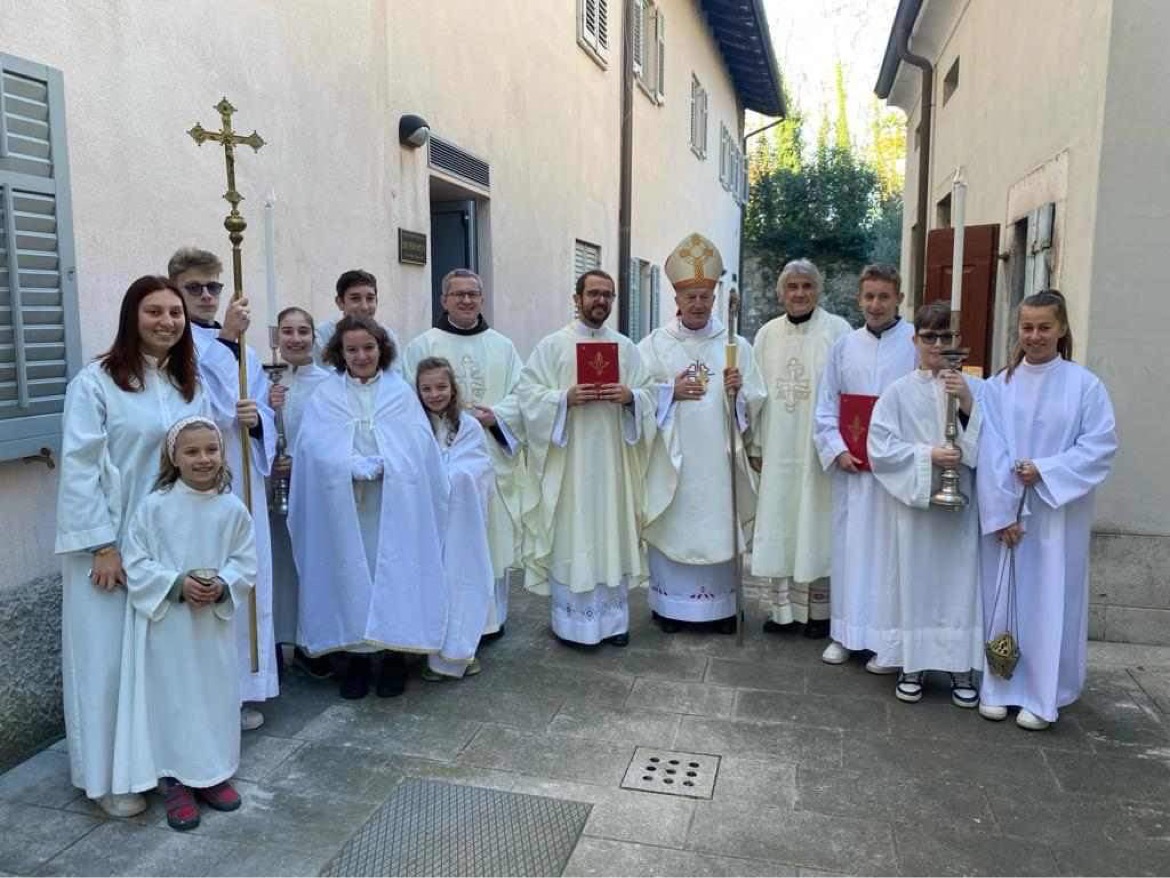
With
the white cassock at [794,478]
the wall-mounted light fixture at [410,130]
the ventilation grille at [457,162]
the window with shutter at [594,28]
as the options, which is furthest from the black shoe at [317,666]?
the window with shutter at [594,28]

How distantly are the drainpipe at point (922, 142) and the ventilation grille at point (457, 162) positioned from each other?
5.40 m

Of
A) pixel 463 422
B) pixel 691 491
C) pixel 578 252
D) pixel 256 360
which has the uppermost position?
pixel 578 252

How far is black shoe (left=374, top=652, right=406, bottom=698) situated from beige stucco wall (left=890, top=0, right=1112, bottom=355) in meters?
3.72

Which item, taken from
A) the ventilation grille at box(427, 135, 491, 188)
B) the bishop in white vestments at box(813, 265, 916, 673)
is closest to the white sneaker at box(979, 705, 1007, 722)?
the bishop in white vestments at box(813, 265, 916, 673)

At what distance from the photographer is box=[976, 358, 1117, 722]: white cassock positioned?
3846mm

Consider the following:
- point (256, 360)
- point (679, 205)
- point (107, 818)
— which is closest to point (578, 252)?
point (679, 205)

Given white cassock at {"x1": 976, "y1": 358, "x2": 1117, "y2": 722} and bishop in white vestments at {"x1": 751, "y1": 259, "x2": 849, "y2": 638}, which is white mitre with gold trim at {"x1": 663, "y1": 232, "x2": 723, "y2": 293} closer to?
A: bishop in white vestments at {"x1": 751, "y1": 259, "x2": 849, "y2": 638}

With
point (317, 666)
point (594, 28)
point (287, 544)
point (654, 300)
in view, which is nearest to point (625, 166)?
point (594, 28)

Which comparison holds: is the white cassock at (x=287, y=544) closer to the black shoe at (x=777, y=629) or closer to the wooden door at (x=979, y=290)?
the black shoe at (x=777, y=629)

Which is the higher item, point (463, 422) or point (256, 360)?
point (256, 360)

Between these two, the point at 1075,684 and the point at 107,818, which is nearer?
the point at 107,818

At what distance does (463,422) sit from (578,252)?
262 inches

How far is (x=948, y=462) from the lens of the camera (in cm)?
396

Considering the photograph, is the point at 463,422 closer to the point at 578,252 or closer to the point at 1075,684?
the point at 1075,684
